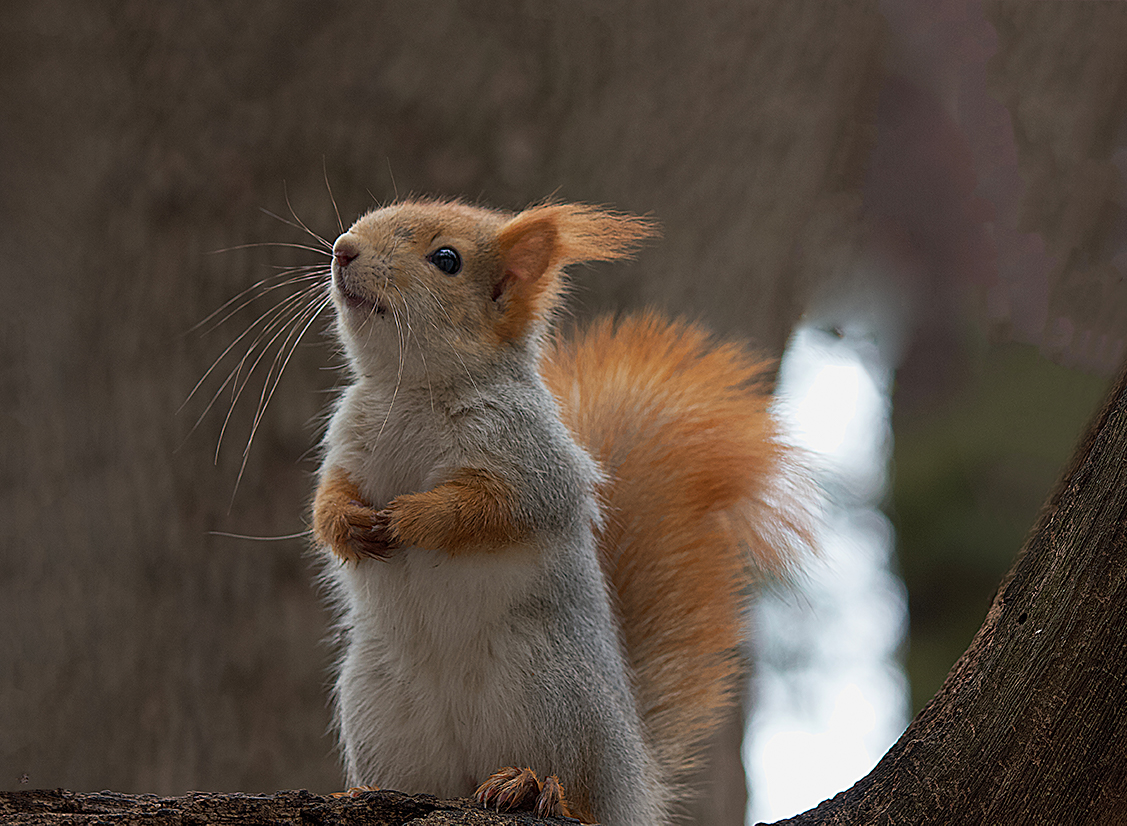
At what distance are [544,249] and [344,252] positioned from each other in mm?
235

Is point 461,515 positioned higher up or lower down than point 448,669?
higher up

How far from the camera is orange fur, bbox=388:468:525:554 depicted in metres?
0.88

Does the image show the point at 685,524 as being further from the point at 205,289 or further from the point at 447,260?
the point at 205,289

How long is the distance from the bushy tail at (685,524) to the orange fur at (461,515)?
1.06 feet

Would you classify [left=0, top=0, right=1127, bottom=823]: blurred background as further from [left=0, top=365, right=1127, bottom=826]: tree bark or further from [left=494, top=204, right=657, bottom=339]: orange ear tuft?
[left=0, top=365, right=1127, bottom=826]: tree bark

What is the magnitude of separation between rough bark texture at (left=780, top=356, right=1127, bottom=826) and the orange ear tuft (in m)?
0.55

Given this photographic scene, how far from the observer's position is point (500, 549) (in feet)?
3.02

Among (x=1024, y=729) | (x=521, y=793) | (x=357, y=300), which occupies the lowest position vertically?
(x=521, y=793)

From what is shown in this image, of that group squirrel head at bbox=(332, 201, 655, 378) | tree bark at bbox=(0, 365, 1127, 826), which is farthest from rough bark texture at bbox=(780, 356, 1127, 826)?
squirrel head at bbox=(332, 201, 655, 378)

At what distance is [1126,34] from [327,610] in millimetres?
1697

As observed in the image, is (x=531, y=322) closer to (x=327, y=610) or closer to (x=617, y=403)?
(x=617, y=403)

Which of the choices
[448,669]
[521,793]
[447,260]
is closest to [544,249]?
[447,260]

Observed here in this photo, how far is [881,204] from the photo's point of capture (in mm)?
1894

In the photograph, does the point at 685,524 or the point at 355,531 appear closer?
the point at 355,531
